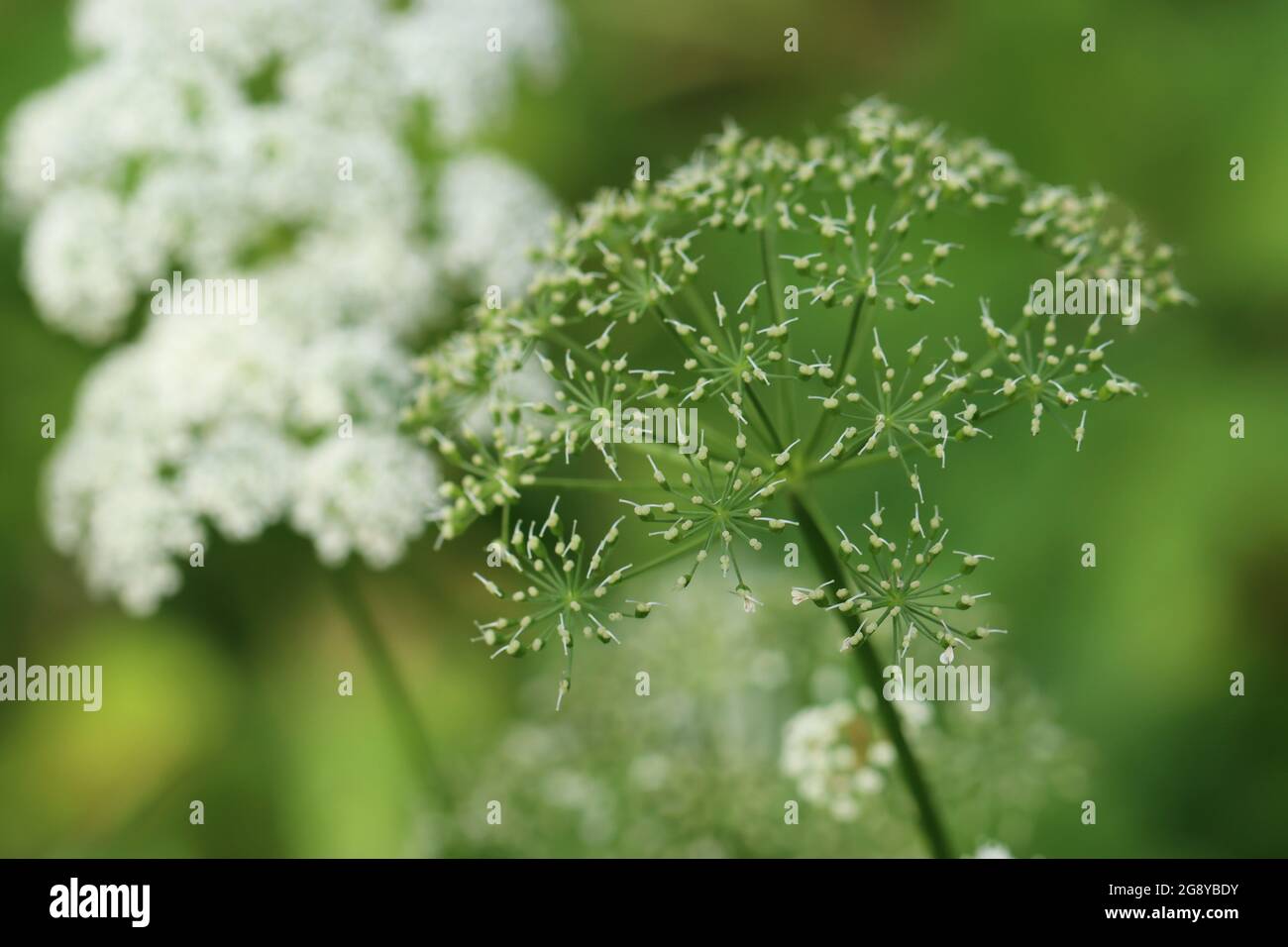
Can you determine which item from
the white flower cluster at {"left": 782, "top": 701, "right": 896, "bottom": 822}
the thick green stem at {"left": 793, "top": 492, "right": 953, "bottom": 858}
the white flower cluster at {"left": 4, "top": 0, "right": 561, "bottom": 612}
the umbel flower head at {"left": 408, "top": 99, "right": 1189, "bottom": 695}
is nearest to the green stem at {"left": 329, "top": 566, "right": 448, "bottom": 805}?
the white flower cluster at {"left": 4, "top": 0, "right": 561, "bottom": 612}

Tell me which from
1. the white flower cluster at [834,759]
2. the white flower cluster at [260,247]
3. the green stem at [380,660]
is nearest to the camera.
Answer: the white flower cluster at [834,759]

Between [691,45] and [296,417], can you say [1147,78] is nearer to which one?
[691,45]

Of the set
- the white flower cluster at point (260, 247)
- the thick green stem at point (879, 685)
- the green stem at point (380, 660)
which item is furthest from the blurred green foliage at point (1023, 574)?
the thick green stem at point (879, 685)

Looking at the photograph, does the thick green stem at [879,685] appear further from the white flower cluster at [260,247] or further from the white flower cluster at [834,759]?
the white flower cluster at [260,247]

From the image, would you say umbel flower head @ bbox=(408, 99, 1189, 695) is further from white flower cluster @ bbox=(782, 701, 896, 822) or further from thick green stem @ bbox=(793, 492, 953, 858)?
white flower cluster @ bbox=(782, 701, 896, 822)
